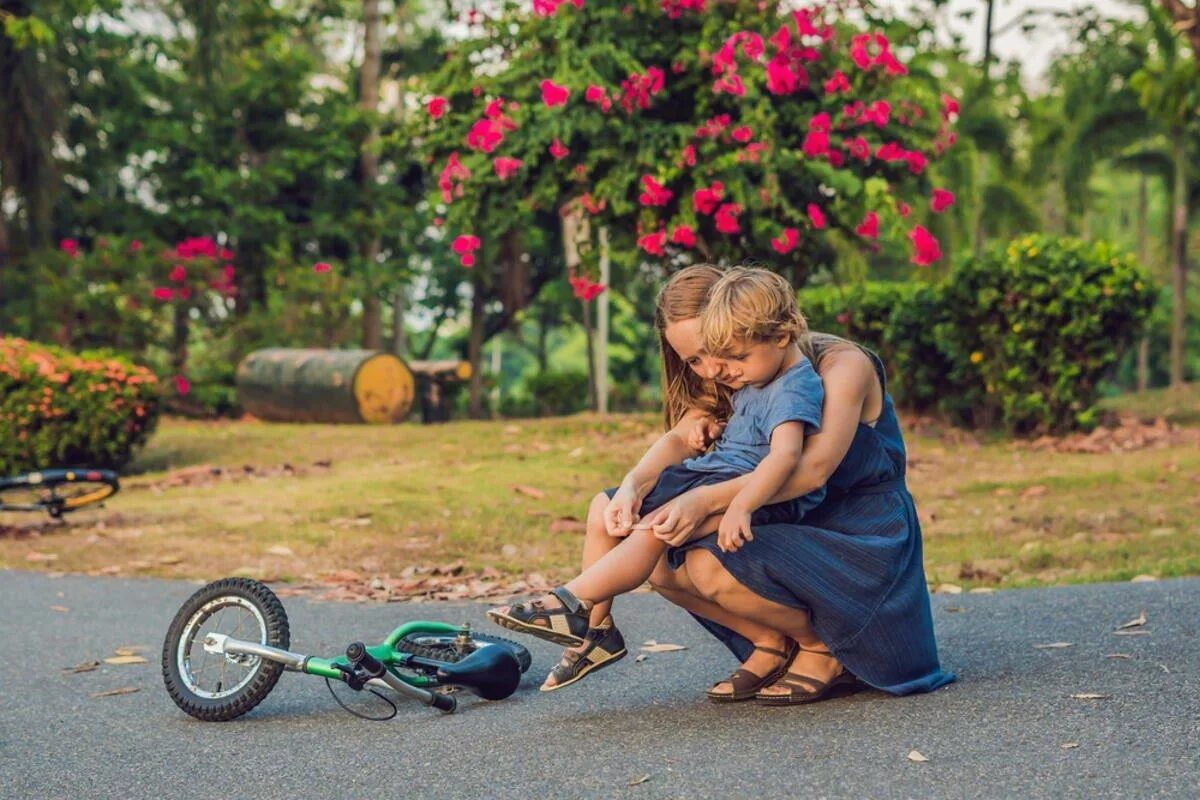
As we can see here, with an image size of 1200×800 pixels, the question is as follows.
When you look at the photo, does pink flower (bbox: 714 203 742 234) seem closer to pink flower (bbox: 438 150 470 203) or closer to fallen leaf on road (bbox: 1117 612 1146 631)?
pink flower (bbox: 438 150 470 203)

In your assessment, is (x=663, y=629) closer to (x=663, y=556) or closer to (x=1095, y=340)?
(x=663, y=556)

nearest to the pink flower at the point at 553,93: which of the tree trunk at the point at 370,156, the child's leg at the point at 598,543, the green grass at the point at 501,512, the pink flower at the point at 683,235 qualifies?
the pink flower at the point at 683,235

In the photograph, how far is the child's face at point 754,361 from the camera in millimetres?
3873

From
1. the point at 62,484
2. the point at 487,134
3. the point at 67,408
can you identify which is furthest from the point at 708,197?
the point at 67,408

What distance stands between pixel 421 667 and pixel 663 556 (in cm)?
85

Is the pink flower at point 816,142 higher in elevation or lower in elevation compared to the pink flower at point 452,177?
higher

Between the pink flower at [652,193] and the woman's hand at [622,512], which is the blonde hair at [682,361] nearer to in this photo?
the woman's hand at [622,512]

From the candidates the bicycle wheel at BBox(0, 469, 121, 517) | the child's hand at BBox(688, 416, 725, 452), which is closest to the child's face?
the child's hand at BBox(688, 416, 725, 452)

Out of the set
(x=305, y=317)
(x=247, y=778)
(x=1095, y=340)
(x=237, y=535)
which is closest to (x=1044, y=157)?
(x=305, y=317)

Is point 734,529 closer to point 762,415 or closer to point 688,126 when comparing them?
point 762,415

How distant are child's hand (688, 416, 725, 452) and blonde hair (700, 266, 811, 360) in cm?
42

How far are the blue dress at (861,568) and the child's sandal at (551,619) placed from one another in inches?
11.6

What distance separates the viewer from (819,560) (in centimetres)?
387

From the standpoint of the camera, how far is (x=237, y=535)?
28.5 ft
